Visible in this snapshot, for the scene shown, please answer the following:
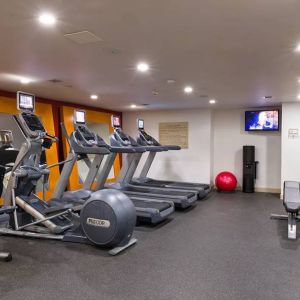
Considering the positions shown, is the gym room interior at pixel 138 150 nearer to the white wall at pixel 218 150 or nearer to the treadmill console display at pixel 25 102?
the treadmill console display at pixel 25 102

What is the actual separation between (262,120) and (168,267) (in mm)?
5582

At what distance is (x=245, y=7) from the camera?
2.13 metres

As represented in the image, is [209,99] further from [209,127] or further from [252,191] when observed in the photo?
[252,191]

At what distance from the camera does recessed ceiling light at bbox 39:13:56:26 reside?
2.27 m

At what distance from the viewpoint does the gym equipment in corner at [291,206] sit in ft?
13.3

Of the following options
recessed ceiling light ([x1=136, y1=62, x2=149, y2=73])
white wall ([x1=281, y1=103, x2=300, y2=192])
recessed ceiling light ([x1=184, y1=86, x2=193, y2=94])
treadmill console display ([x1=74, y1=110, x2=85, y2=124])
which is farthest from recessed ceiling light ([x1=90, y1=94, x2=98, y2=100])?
white wall ([x1=281, y1=103, x2=300, y2=192])

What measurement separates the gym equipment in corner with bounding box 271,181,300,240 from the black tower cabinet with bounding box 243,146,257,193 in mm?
2319

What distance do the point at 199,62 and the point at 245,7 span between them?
4.83ft

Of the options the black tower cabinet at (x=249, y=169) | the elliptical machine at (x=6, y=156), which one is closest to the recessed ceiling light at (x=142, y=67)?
the elliptical machine at (x=6, y=156)

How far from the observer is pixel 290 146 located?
6.84 m

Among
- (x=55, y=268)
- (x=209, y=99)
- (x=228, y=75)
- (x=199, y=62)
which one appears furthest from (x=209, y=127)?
(x=55, y=268)

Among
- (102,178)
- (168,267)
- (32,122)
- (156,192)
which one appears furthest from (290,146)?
(32,122)

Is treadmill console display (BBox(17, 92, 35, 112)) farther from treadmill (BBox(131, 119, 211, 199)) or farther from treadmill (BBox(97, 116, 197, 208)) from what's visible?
treadmill (BBox(131, 119, 211, 199))

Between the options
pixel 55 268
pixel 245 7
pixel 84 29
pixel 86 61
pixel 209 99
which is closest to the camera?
pixel 245 7
